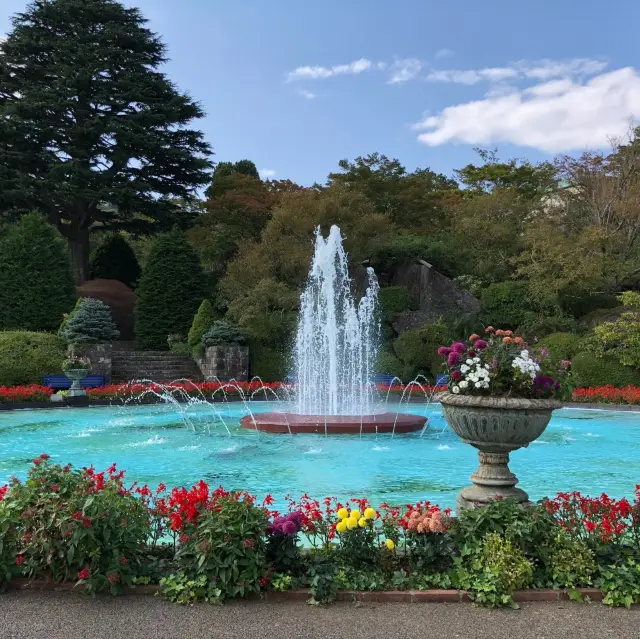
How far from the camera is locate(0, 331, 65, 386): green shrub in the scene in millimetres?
18938

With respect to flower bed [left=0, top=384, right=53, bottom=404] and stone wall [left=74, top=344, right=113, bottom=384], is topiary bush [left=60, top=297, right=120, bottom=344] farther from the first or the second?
flower bed [left=0, top=384, right=53, bottom=404]

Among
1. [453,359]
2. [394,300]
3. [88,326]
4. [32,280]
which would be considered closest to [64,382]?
[88,326]

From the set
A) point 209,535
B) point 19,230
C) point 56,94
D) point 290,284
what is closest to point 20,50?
point 56,94

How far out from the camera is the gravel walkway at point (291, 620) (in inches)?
127

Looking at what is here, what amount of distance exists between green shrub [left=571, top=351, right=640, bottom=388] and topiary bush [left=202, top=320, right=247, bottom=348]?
1085 centimetres

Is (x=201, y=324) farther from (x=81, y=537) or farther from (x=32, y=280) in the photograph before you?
(x=81, y=537)

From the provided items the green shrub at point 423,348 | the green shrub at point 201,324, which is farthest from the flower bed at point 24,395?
the green shrub at point 423,348

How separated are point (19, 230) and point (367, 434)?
751 inches

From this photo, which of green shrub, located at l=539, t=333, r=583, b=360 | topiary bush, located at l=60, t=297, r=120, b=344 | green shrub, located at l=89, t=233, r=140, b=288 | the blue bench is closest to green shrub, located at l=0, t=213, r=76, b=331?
topiary bush, located at l=60, t=297, r=120, b=344

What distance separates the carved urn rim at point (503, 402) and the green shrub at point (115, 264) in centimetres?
2871

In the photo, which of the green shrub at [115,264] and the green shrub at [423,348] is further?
the green shrub at [115,264]

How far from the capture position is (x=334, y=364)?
1510 cm

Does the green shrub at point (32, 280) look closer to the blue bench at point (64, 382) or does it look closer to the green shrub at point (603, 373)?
the blue bench at point (64, 382)

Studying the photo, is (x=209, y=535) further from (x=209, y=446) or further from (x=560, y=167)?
(x=560, y=167)
